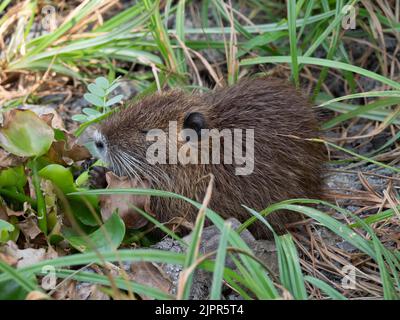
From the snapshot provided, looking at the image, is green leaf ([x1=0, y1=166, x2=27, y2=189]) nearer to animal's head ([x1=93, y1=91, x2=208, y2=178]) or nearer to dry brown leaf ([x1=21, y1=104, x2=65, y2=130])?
dry brown leaf ([x1=21, y1=104, x2=65, y2=130])

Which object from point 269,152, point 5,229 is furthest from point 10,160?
point 269,152

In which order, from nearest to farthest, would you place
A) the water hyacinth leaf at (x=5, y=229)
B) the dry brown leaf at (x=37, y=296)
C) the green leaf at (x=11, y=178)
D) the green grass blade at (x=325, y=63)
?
the dry brown leaf at (x=37, y=296) → the water hyacinth leaf at (x=5, y=229) → the green leaf at (x=11, y=178) → the green grass blade at (x=325, y=63)

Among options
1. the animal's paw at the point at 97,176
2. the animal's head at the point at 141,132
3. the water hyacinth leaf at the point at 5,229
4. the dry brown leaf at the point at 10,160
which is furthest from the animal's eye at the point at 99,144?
the water hyacinth leaf at the point at 5,229

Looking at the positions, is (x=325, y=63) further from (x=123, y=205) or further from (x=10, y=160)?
(x=10, y=160)

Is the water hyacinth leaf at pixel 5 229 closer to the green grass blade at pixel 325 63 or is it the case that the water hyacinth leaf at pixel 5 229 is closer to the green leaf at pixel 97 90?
the green leaf at pixel 97 90

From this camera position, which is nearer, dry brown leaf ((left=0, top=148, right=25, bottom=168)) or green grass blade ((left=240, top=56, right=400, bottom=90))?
dry brown leaf ((left=0, top=148, right=25, bottom=168))

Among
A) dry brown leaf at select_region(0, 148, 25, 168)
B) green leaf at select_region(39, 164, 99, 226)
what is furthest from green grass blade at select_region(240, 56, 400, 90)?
dry brown leaf at select_region(0, 148, 25, 168)
